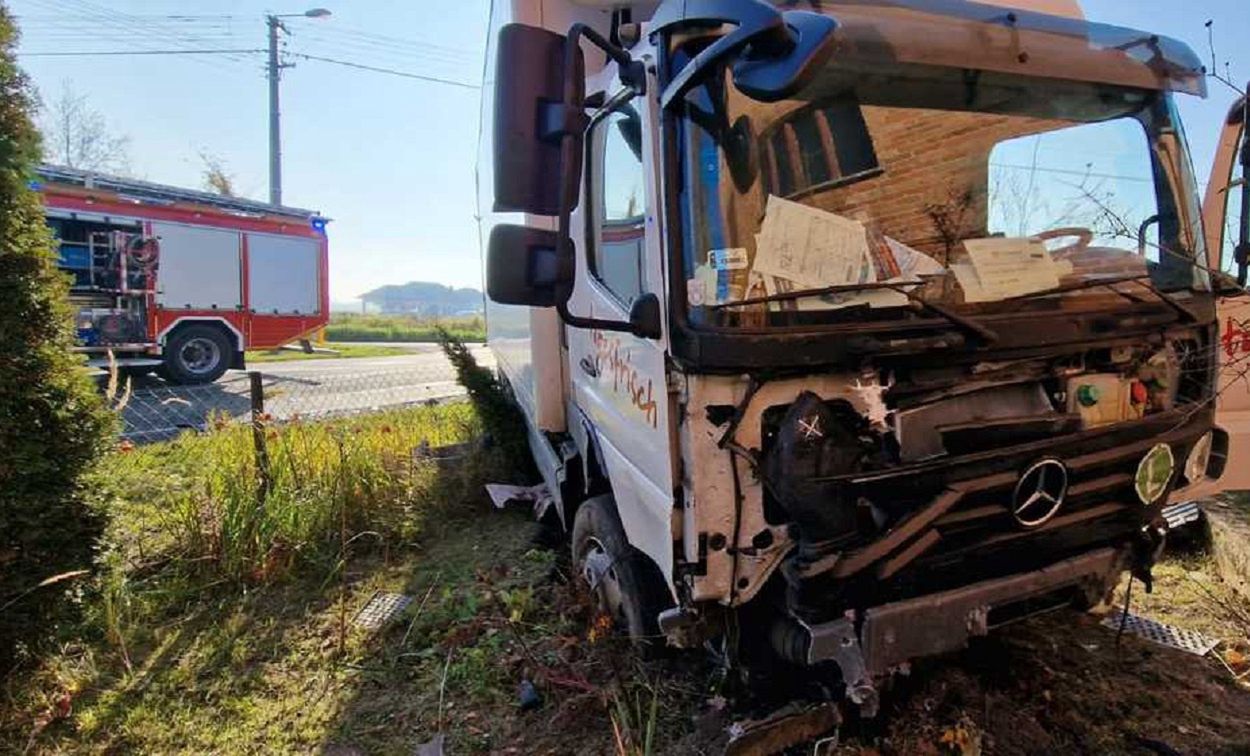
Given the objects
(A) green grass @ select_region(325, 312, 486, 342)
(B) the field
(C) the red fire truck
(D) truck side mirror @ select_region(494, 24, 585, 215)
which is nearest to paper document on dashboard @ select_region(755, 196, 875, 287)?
(D) truck side mirror @ select_region(494, 24, 585, 215)

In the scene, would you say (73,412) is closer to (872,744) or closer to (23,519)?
(23,519)

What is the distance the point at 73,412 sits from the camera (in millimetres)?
3238

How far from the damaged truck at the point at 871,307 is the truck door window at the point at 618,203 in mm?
26

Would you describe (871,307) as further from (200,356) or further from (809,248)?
(200,356)

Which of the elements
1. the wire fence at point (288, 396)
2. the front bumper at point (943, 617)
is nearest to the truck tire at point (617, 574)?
the front bumper at point (943, 617)

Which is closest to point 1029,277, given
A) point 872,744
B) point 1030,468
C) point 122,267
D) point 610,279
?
point 1030,468

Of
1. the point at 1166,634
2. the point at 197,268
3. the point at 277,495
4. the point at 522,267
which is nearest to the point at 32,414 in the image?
the point at 277,495

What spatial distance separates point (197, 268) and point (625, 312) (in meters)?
15.1

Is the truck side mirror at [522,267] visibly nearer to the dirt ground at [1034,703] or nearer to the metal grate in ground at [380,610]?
the dirt ground at [1034,703]

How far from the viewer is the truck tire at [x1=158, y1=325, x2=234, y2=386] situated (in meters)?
14.6

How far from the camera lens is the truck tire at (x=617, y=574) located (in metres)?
2.85

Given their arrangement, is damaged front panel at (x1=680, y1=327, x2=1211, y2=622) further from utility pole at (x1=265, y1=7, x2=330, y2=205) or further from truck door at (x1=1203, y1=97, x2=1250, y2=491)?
utility pole at (x1=265, y1=7, x2=330, y2=205)

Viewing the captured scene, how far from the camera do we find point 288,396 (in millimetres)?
11477

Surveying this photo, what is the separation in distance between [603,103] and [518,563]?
2826mm
